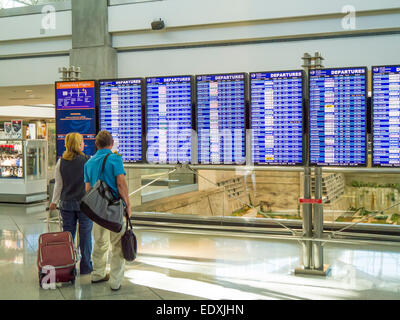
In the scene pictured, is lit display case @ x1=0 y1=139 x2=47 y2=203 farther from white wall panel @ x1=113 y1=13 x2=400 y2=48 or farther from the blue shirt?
the blue shirt

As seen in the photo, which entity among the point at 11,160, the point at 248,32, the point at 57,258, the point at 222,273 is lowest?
the point at 222,273

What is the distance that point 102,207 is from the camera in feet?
17.0

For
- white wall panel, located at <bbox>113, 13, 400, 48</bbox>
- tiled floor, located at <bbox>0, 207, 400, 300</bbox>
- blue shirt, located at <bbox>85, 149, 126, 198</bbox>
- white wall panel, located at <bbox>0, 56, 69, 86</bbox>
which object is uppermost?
white wall panel, located at <bbox>113, 13, 400, 48</bbox>

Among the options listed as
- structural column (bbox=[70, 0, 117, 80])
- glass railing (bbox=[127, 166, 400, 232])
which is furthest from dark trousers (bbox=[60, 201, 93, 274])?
structural column (bbox=[70, 0, 117, 80])

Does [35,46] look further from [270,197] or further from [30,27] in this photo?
[270,197]

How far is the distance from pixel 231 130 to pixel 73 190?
7.26ft

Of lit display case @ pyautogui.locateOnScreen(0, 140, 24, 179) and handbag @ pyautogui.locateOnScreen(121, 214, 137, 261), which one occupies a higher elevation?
lit display case @ pyautogui.locateOnScreen(0, 140, 24, 179)

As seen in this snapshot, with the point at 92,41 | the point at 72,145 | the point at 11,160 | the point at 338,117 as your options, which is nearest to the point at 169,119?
the point at 72,145

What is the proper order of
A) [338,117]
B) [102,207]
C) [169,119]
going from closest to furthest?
[102,207] < [338,117] < [169,119]

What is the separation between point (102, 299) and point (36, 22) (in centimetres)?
740

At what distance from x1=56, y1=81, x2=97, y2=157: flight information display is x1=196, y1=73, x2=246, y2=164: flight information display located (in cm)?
172

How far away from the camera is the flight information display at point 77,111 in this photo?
7176 mm

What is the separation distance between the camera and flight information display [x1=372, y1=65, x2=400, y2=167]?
5.66 m

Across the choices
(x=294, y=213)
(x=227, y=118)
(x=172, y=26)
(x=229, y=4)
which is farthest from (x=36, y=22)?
(x=294, y=213)
